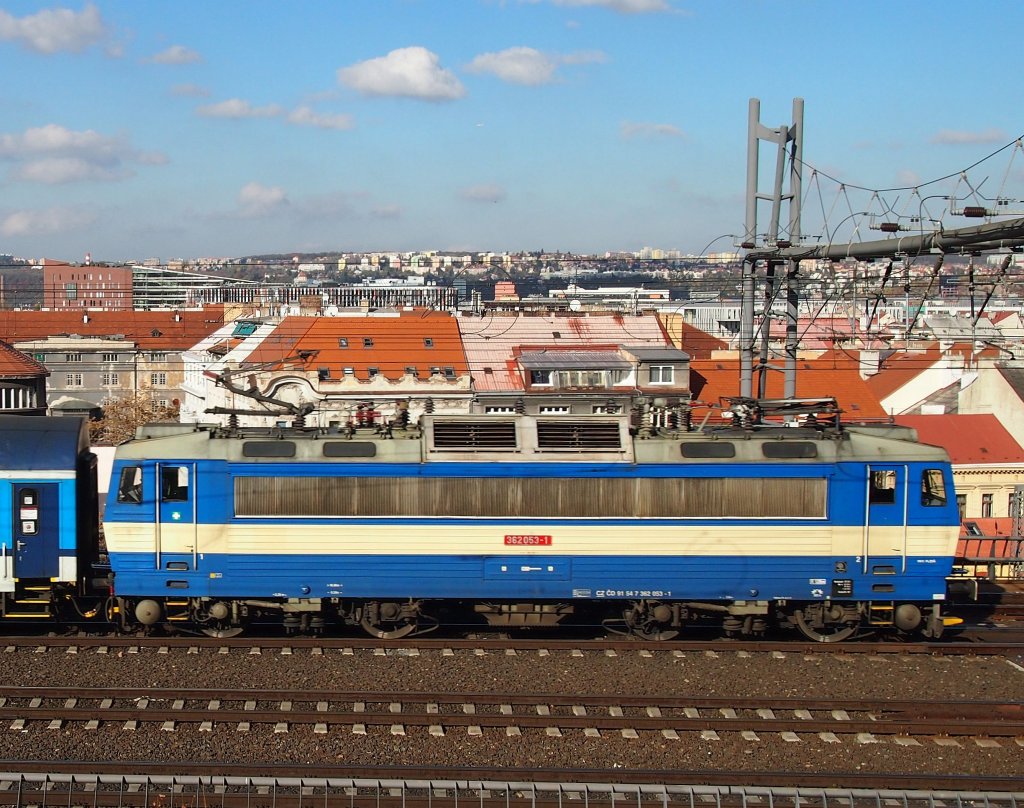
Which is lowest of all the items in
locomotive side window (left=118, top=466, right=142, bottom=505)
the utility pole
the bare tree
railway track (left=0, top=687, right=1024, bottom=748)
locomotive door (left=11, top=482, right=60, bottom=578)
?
the bare tree

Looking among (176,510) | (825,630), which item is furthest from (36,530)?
(825,630)

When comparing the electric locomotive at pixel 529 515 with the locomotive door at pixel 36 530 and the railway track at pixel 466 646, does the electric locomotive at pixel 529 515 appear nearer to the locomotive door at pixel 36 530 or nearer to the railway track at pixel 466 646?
the railway track at pixel 466 646

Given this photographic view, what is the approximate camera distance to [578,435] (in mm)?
15609

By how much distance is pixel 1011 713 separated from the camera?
13.4 m

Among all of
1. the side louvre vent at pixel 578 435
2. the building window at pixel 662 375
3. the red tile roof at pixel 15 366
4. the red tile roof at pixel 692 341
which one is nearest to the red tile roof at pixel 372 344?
the building window at pixel 662 375

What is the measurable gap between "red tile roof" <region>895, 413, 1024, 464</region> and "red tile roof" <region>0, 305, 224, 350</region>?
64.3 m

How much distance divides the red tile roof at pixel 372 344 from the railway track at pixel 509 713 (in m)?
30.9

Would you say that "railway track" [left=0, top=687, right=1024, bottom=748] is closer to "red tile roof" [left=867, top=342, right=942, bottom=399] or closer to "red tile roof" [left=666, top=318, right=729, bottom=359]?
"red tile roof" [left=666, top=318, right=729, bottom=359]

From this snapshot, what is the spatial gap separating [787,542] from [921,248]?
16.2ft

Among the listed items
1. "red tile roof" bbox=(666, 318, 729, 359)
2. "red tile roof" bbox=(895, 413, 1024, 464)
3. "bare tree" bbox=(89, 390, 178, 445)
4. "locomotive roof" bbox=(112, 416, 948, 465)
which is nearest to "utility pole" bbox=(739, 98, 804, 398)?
"locomotive roof" bbox=(112, 416, 948, 465)

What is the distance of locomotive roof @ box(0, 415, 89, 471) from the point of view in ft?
52.6

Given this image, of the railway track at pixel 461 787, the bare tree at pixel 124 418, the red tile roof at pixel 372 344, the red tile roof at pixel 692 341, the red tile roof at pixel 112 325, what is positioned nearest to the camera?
the railway track at pixel 461 787

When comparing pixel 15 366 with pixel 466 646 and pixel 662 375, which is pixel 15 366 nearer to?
pixel 662 375

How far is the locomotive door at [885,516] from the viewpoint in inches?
617
